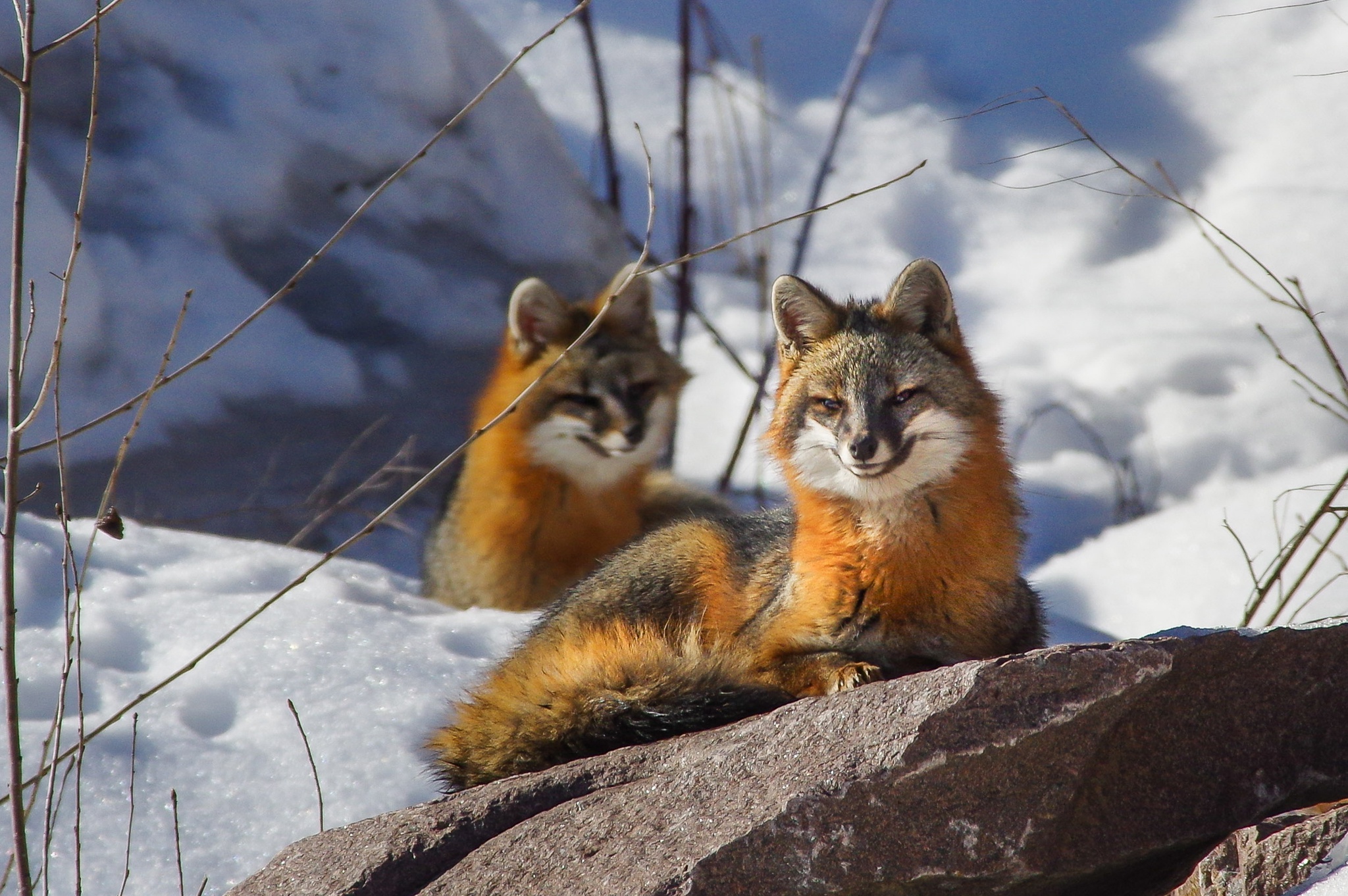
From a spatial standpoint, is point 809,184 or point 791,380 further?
point 809,184

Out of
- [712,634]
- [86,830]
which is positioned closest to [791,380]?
[712,634]

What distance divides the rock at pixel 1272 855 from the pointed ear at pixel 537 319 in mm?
3960

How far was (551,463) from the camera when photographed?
5.60 m

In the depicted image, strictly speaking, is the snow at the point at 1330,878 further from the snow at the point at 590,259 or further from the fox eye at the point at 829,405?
the snow at the point at 590,259

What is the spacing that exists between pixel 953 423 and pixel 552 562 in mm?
2802

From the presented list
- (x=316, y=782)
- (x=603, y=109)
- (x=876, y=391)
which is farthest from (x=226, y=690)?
(x=603, y=109)

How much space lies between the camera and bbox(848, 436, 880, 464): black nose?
9.66 feet

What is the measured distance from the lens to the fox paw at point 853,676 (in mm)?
2820

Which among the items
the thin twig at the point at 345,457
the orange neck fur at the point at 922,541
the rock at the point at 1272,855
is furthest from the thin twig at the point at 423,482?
the thin twig at the point at 345,457

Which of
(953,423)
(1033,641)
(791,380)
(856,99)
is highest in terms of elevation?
(856,99)

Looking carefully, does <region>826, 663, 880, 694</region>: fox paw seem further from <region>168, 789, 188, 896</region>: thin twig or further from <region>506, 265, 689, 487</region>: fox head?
<region>506, 265, 689, 487</region>: fox head

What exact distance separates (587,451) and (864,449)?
279cm

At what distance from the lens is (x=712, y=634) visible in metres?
3.45

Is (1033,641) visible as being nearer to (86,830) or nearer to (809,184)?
(86,830)
